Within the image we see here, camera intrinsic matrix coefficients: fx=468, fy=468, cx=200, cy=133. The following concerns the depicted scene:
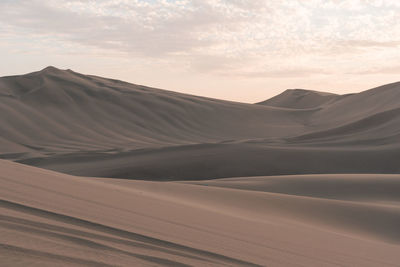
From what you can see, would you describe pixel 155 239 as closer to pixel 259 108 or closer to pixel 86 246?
pixel 86 246

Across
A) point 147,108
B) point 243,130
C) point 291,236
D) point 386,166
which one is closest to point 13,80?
point 147,108

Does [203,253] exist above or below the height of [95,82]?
below

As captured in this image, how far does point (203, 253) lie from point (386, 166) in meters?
17.2

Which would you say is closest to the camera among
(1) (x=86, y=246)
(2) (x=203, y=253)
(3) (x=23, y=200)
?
(1) (x=86, y=246)

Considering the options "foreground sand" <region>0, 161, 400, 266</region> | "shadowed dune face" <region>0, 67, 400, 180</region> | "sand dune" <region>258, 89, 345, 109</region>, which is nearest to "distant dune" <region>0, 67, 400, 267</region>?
"foreground sand" <region>0, 161, 400, 266</region>

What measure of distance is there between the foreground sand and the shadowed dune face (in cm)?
1067

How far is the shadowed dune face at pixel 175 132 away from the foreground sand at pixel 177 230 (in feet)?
35.0

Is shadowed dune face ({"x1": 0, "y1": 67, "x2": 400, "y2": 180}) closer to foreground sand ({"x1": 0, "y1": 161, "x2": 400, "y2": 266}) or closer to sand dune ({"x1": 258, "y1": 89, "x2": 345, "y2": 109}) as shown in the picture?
foreground sand ({"x1": 0, "y1": 161, "x2": 400, "y2": 266})

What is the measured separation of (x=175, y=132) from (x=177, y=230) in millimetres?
37589

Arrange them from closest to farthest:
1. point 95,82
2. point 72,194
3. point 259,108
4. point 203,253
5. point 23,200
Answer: point 203,253 < point 23,200 < point 72,194 < point 95,82 < point 259,108

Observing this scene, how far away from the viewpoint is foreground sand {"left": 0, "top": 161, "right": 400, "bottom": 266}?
8.92 ft

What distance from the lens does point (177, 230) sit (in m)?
3.97

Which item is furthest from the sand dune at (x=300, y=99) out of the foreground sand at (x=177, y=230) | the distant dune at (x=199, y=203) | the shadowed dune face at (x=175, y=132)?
the foreground sand at (x=177, y=230)

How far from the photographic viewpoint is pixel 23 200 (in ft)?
11.8
